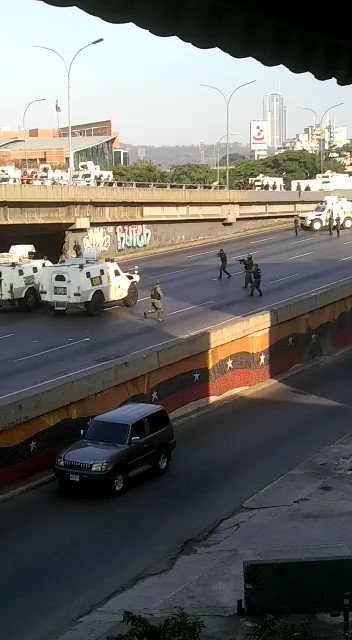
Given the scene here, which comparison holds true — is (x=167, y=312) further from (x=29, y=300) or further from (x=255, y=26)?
(x=255, y=26)

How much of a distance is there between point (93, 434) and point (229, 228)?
4931cm

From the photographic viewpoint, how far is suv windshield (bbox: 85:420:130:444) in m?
18.3

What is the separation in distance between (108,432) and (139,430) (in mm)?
642

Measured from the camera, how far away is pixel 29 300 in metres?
38.0

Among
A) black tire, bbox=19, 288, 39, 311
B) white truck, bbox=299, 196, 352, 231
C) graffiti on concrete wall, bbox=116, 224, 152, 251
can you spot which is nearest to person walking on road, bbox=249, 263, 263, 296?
black tire, bbox=19, 288, 39, 311

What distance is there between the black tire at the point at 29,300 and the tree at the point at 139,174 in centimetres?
7140

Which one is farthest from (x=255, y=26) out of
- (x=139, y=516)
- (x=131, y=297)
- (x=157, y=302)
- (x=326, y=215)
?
(x=326, y=215)

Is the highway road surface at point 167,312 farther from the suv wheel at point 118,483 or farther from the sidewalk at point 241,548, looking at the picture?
Result: the sidewalk at point 241,548

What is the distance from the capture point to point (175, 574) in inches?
554

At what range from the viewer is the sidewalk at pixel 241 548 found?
12.3 metres

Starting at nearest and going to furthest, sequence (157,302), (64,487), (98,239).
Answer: (64,487), (157,302), (98,239)

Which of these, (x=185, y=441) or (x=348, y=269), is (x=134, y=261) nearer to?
(x=348, y=269)

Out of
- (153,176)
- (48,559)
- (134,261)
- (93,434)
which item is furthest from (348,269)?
(153,176)

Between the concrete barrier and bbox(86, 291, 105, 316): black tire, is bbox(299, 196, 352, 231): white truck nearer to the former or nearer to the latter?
the concrete barrier
